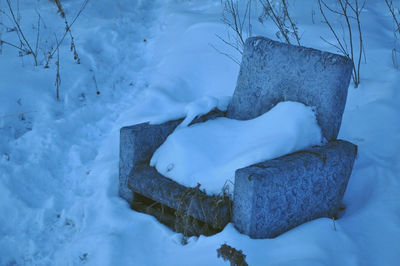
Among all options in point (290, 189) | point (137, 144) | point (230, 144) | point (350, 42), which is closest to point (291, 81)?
point (230, 144)

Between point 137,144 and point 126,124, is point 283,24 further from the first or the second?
point 137,144

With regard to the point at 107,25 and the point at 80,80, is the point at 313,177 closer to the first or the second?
the point at 80,80

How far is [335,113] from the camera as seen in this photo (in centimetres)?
257

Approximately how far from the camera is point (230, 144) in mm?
2701

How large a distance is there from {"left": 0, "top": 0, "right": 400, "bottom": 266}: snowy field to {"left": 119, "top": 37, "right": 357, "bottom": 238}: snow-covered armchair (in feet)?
0.28

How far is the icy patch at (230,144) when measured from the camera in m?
2.48

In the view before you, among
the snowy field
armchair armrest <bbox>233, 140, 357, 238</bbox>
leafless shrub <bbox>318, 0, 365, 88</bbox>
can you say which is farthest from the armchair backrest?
leafless shrub <bbox>318, 0, 365, 88</bbox>

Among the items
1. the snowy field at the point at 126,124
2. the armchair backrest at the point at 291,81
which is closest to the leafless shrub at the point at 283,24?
the snowy field at the point at 126,124

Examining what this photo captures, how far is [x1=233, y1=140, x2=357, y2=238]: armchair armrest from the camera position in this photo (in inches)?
86.9

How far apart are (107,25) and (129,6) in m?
1.07

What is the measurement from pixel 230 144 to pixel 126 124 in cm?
148

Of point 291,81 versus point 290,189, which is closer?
point 290,189

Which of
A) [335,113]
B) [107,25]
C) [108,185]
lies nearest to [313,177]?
[335,113]

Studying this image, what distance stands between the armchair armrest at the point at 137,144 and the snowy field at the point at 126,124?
2.6 inches
